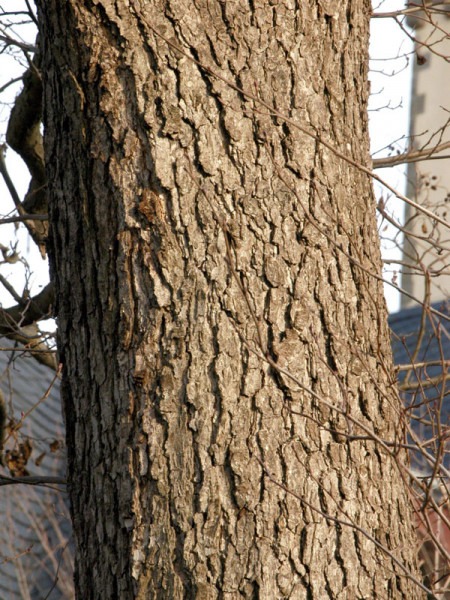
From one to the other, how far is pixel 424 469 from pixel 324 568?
4748 millimetres

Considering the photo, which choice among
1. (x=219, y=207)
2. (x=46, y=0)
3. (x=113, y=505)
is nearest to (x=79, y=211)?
(x=219, y=207)

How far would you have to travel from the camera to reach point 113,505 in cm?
176

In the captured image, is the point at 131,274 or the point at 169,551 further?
the point at 131,274

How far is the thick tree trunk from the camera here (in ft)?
5.52

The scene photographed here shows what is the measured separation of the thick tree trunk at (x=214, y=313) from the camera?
1682mm

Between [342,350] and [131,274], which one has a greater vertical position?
[131,274]

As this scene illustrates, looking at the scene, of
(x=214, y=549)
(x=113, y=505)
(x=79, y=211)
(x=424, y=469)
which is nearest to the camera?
(x=214, y=549)

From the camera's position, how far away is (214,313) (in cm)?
176

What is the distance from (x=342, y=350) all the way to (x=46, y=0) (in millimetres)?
1408

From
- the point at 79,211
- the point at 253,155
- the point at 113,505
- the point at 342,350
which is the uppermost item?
the point at 253,155

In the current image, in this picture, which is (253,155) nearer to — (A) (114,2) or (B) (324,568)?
(A) (114,2)

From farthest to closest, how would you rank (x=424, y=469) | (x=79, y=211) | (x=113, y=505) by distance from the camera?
(x=424, y=469)
(x=79, y=211)
(x=113, y=505)

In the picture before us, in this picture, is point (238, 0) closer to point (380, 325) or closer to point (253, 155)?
point (253, 155)

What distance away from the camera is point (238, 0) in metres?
1.91
